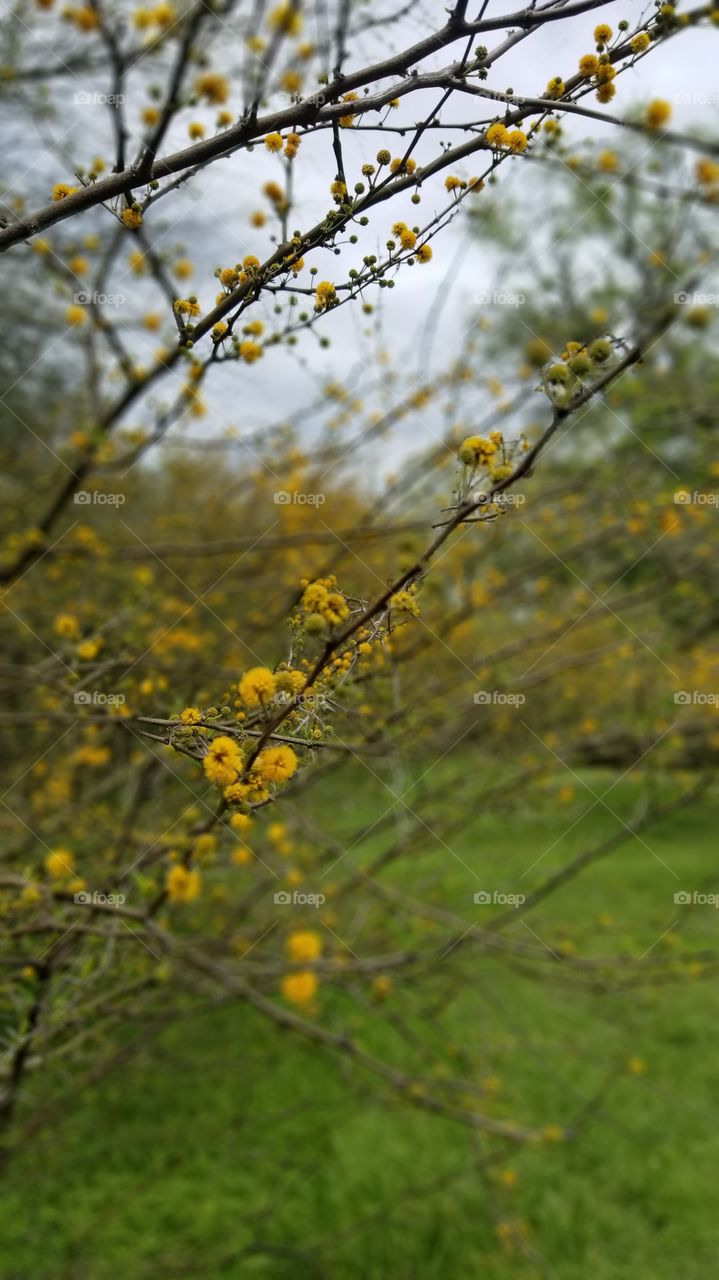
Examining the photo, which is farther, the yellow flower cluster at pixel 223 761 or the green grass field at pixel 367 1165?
the green grass field at pixel 367 1165

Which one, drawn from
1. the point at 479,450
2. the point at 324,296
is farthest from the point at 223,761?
the point at 324,296

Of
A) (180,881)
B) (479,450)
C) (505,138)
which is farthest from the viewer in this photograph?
(180,881)

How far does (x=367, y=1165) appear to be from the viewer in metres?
4.12

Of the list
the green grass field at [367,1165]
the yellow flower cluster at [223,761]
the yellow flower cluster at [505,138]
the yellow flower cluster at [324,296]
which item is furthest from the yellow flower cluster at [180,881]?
the green grass field at [367,1165]

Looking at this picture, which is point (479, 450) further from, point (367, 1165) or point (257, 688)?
point (367, 1165)

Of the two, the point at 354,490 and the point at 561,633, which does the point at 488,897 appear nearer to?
the point at 561,633

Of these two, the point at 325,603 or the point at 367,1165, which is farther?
the point at 367,1165

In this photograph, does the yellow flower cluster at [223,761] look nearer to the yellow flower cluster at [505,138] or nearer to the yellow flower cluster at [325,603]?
the yellow flower cluster at [325,603]

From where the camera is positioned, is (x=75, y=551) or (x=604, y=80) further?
(x=75, y=551)

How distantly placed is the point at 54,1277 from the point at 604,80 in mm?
3731

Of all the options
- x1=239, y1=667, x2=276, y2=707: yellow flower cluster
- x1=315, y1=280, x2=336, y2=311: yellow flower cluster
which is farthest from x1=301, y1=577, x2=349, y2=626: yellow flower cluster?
x1=315, y1=280, x2=336, y2=311: yellow flower cluster

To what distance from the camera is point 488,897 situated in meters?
2.52

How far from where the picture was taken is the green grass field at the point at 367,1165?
3441 mm

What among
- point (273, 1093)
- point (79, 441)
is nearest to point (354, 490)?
point (79, 441)
